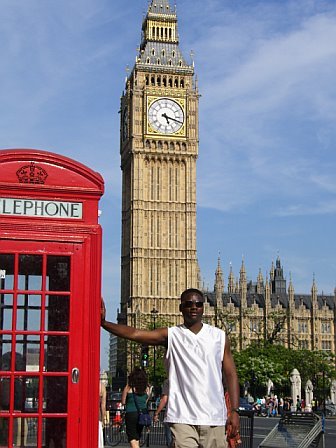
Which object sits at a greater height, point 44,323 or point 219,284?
point 219,284

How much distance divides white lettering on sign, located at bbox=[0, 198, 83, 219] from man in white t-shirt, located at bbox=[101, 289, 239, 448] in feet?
2.02

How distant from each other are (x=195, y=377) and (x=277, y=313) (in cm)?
6838

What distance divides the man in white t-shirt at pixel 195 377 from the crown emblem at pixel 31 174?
0.86 m

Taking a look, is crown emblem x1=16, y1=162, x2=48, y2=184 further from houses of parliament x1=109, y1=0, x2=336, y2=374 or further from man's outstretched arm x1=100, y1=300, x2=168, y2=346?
houses of parliament x1=109, y1=0, x2=336, y2=374

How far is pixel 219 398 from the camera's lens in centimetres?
503

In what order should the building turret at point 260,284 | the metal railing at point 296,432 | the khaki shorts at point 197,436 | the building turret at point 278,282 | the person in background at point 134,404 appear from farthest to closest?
the building turret at point 278,282 → the building turret at point 260,284 → the person in background at point 134,404 → the metal railing at point 296,432 → the khaki shorts at point 197,436

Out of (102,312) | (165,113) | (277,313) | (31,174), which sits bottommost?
(102,312)

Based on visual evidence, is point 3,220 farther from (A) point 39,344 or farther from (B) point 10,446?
(B) point 10,446

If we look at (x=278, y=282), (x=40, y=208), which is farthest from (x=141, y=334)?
(x=278, y=282)

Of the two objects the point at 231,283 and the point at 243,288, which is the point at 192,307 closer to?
the point at 243,288

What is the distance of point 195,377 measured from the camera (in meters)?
4.96

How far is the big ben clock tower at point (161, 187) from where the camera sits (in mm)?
64500

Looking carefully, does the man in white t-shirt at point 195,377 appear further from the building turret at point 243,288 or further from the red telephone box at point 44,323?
the building turret at point 243,288

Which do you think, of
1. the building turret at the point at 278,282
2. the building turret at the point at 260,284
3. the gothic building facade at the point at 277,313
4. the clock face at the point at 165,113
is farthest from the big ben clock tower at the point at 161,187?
the building turret at the point at 278,282
